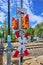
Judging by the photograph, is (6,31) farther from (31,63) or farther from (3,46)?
(31,63)

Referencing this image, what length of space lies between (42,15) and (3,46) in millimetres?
1186

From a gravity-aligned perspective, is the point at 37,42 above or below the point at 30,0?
below

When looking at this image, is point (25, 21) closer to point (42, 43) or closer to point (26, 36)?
point (26, 36)

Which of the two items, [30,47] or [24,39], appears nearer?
[24,39]

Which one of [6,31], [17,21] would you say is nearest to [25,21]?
[17,21]

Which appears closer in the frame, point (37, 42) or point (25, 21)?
point (25, 21)

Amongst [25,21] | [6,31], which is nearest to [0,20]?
[6,31]

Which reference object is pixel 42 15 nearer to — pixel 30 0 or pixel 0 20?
pixel 30 0

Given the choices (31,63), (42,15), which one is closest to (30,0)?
(42,15)

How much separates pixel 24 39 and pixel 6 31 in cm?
65

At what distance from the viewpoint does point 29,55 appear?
23.2 ft

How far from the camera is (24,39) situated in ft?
21.4

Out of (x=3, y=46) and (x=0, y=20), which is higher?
(x=0, y=20)

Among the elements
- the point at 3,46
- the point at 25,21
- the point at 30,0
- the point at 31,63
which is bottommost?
the point at 31,63
